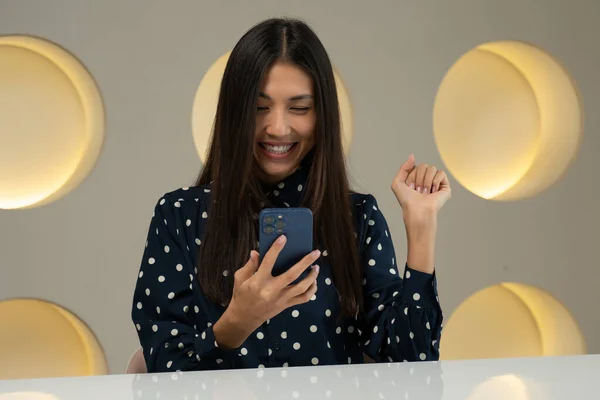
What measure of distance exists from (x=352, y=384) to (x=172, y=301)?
22.8 inches

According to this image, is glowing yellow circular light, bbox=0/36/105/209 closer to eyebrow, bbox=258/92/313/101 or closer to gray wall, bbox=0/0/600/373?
gray wall, bbox=0/0/600/373

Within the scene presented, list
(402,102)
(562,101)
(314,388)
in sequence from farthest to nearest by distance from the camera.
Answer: (562,101)
(402,102)
(314,388)

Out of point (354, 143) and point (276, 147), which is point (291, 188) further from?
point (354, 143)

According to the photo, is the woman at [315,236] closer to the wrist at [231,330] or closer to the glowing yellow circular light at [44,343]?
the wrist at [231,330]

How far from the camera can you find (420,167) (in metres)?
1.41

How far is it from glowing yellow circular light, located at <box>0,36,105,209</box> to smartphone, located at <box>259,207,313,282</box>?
1656mm

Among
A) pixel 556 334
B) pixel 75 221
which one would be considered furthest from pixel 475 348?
pixel 75 221

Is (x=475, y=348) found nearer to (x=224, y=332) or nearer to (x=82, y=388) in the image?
(x=224, y=332)

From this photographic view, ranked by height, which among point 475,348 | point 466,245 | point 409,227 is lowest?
point 475,348

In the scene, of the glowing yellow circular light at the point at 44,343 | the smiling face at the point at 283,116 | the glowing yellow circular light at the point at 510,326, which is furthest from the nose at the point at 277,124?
the glowing yellow circular light at the point at 510,326

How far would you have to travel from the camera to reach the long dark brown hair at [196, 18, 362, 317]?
1.35 m

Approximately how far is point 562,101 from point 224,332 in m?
2.23

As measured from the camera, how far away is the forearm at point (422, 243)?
1.33 meters

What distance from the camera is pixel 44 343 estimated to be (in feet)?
9.07
